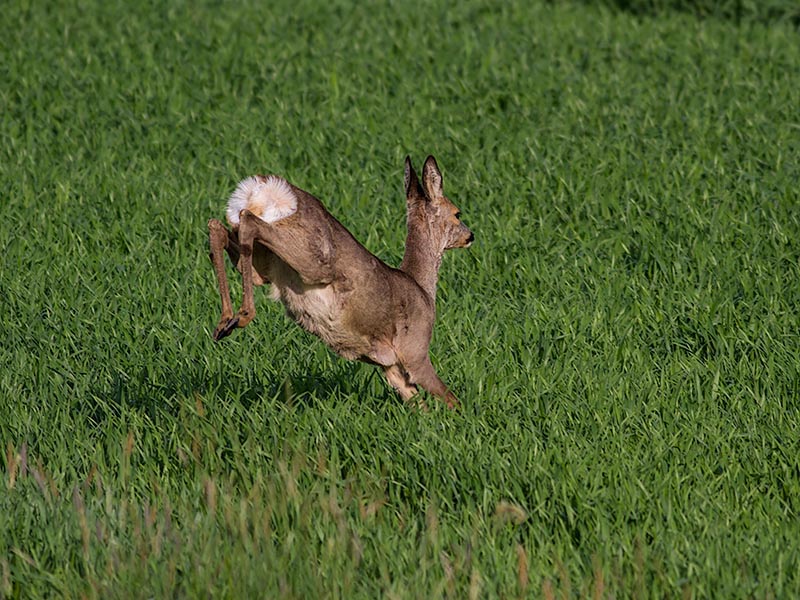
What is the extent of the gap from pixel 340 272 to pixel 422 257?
0.81m

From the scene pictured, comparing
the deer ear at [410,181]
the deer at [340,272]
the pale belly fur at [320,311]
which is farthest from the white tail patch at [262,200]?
the deer ear at [410,181]

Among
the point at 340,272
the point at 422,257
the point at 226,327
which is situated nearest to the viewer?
the point at 226,327

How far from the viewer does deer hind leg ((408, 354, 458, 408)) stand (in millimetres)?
5781

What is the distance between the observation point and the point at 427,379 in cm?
582

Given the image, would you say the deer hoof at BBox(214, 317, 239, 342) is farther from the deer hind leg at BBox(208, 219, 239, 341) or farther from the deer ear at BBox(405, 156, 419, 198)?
the deer ear at BBox(405, 156, 419, 198)

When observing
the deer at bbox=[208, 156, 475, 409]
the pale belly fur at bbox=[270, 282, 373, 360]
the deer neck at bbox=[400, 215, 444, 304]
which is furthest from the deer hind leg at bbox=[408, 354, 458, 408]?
the pale belly fur at bbox=[270, 282, 373, 360]

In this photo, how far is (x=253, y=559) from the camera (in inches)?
178

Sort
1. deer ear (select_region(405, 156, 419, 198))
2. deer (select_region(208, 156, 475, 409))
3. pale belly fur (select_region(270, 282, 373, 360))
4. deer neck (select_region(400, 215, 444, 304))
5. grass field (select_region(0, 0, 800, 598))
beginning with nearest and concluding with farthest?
grass field (select_region(0, 0, 800, 598)), deer (select_region(208, 156, 475, 409)), pale belly fur (select_region(270, 282, 373, 360)), deer ear (select_region(405, 156, 419, 198)), deer neck (select_region(400, 215, 444, 304))

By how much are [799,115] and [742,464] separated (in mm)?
5758

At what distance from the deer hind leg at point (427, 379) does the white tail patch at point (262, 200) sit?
107 cm

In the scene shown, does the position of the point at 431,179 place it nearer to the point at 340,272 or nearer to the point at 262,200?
the point at 340,272

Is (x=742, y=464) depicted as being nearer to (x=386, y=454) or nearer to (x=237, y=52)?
(x=386, y=454)

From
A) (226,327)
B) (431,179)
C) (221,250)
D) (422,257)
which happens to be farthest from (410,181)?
(226,327)

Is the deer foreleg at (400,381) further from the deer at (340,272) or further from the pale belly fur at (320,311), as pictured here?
the pale belly fur at (320,311)
